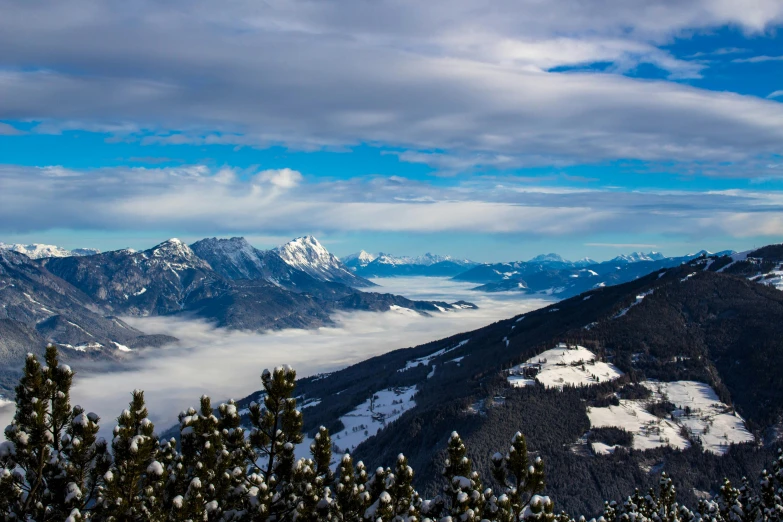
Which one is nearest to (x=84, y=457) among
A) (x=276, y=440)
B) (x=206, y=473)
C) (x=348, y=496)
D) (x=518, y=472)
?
(x=206, y=473)

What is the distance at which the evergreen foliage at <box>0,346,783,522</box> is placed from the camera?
26125 millimetres

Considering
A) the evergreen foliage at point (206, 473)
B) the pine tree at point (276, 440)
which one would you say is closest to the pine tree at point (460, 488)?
the evergreen foliage at point (206, 473)

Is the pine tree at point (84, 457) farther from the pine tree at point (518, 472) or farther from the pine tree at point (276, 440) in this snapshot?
the pine tree at point (518, 472)

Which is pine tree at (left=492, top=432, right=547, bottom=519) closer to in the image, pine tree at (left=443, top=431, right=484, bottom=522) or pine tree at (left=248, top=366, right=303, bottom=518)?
pine tree at (left=443, top=431, right=484, bottom=522)

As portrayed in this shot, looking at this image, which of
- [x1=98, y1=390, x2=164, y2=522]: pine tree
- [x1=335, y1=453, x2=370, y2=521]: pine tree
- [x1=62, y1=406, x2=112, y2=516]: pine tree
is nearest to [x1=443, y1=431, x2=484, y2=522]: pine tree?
[x1=335, y1=453, x2=370, y2=521]: pine tree

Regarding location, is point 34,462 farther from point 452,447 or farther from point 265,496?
point 452,447

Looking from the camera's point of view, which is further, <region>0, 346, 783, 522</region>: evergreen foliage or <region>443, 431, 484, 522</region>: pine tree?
<region>443, 431, 484, 522</region>: pine tree

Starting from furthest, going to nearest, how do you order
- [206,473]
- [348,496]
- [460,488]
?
[348,496] → [206,473] → [460,488]

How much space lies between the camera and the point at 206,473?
32.0 m

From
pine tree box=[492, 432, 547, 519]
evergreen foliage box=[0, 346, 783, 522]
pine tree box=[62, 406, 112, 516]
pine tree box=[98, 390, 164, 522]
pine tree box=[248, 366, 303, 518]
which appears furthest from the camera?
pine tree box=[492, 432, 547, 519]

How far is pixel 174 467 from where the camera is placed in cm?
3269

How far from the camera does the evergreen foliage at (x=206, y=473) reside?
85.7 ft

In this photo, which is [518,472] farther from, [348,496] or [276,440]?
[276,440]

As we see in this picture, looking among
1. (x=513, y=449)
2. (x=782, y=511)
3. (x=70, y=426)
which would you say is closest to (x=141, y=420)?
(x=70, y=426)
